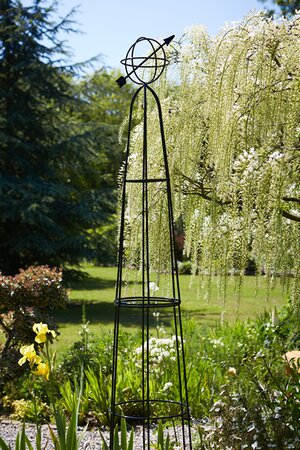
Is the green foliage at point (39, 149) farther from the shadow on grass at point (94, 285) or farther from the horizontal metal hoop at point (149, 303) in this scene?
the horizontal metal hoop at point (149, 303)

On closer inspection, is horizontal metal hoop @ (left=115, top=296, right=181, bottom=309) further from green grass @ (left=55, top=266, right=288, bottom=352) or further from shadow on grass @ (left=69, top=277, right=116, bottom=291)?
shadow on grass @ (left=69, top=277, right=116, bottom=291)

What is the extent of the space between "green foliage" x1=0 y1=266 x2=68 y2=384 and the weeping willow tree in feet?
4.53

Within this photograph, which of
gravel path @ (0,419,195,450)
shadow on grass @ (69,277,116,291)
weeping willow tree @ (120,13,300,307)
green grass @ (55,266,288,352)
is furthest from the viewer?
shadow on grass @ (69,277,116,291)

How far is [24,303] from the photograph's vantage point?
17.5 ft

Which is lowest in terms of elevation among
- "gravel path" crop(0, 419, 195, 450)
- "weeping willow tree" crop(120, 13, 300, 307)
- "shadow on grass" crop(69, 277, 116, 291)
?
"gravel path" crop(0, 419, 195, 450)

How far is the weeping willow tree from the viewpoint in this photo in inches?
134

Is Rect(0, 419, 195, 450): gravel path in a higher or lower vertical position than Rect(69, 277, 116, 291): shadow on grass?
lower

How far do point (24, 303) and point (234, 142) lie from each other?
2.54 meters

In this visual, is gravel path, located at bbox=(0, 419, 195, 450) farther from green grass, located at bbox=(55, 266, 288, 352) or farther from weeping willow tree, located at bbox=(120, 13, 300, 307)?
green grass, located at bbox=(55, 266, 288, 352)

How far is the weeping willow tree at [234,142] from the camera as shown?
11.2ft

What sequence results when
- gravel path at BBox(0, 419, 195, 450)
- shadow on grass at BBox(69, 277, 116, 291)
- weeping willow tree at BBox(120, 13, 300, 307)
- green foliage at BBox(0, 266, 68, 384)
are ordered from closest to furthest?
weeping willow tree at BBox(120, 13, 300, 307) → gravel path at BBox(0, 419, 195, 450) → green foliage at BBox(0, 266, 68, 384) → shadow on grass at BBox(69, 277, 116, 291)

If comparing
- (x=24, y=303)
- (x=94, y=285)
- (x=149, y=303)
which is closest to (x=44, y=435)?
(x=24, y=303)

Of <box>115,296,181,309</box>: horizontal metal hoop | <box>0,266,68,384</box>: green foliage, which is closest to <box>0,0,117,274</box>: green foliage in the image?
<box>0,266,68,384</box>: green foliage

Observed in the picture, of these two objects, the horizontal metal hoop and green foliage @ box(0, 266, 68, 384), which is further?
green foliage @ box(0, 266, 68, 384)
